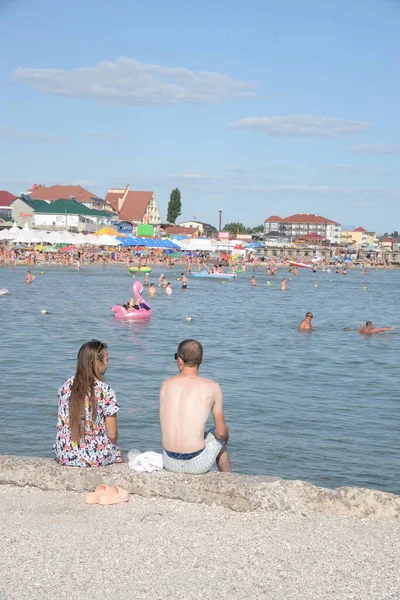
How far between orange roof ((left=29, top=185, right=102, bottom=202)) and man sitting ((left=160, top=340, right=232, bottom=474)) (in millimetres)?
108078

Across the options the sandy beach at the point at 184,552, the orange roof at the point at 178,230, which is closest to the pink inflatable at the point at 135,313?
the sandy beach at the point at 184,552

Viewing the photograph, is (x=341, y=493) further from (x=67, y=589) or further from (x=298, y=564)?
(x=67, y=589)

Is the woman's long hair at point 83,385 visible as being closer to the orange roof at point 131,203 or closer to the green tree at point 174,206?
the orange roof at point 131,203

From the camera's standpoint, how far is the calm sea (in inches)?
403

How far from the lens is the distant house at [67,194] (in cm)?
11256

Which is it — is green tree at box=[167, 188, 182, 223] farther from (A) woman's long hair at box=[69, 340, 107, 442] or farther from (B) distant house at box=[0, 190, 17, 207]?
(A) woman's long hair at box=[69, 340, 107, 442]

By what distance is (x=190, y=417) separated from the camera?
19.2 feet

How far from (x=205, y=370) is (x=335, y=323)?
14.1 metres

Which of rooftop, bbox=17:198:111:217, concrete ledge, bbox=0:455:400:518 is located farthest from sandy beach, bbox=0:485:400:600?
rooftop, bbox=17:198:111:217

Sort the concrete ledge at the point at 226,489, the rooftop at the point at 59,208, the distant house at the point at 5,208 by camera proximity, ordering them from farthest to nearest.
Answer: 1. the rooftop at the point at 59,208
2. the distant house at the point at 5,208
3. the concrete ledge at the point at 226,489

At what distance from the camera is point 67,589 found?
13.9ft

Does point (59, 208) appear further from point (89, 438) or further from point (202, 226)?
point (89, 438)

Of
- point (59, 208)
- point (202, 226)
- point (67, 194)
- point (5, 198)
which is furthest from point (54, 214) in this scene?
point (202, 226)

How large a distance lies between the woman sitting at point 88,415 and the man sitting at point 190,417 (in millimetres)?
457
